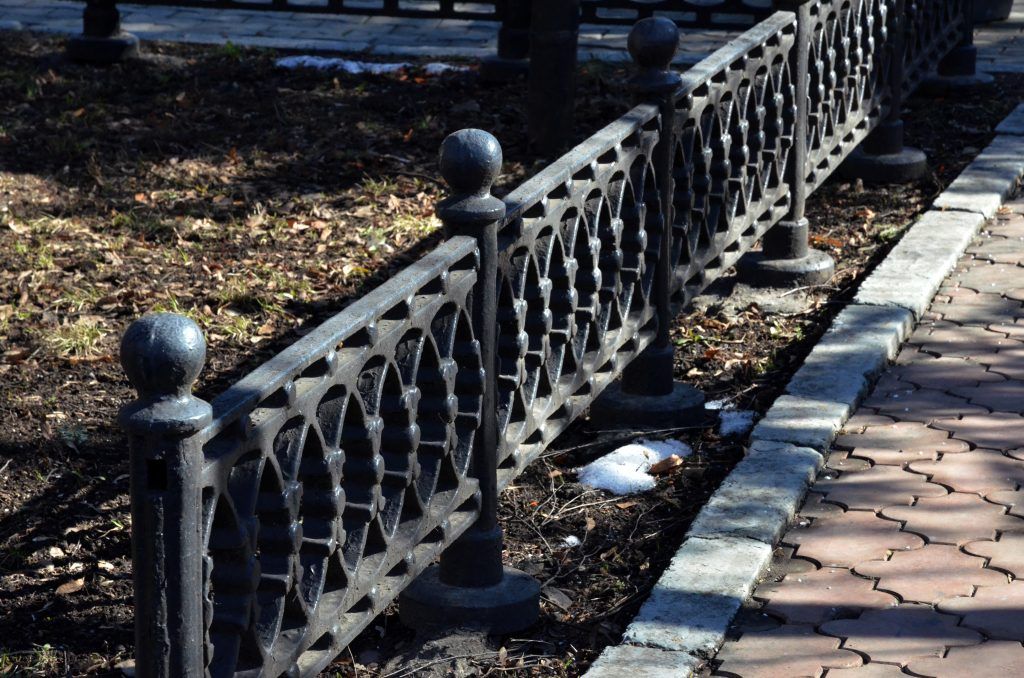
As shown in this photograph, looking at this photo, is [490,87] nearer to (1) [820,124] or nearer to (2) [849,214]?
(2) [849,214]

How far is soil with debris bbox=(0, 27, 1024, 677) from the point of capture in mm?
4090

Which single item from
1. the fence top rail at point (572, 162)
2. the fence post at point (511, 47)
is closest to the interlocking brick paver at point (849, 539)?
the fence top rail at point (572, 162)

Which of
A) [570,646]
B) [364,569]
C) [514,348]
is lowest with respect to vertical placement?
[570,646]

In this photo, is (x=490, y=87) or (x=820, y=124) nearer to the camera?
(x=820, y=124)

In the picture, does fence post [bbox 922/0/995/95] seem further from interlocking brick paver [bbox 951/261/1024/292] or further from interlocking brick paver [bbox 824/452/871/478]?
interlocking brick paver [bbox 824/452/871/478]

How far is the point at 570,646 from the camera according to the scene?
3871mm

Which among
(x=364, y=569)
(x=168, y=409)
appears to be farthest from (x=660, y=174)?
(x=168, y=409)

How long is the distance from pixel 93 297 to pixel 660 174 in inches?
104

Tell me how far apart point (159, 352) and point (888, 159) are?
247 inches

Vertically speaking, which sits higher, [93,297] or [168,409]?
[168,409]

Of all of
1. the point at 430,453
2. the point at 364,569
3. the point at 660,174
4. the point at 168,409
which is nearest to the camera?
the point at 168,409

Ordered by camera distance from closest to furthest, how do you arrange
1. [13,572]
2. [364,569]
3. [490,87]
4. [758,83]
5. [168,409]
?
[168,409], [364,569], [13,572], [758,83], [490,87]

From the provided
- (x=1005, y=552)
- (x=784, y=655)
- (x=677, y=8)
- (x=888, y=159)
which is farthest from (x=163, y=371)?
(x=677, y=8)

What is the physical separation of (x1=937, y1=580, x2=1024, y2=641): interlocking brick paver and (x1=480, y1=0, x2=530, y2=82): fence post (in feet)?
20.5
